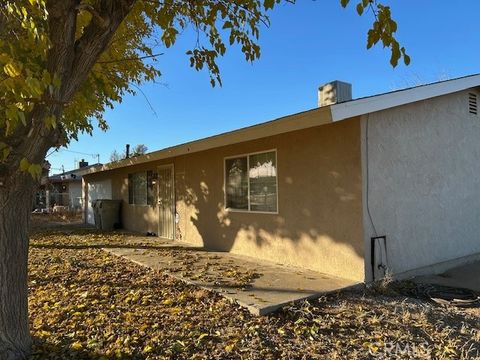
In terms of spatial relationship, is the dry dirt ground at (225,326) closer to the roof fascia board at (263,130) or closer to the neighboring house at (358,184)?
the neighboring house at (358,184)

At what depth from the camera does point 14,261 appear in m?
3.75

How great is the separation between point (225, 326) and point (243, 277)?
209cm

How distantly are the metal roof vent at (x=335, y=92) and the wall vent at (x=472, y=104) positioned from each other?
263 centimetres

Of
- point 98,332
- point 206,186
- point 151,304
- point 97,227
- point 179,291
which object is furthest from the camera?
point 97,227

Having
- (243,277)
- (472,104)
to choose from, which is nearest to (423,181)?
(472,104)

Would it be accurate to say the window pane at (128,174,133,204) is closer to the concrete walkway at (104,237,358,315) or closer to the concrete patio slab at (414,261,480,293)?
the concrete walkway at (104,237,358,315)

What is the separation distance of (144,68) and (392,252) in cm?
575

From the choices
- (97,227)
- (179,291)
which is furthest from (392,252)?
(97,227)

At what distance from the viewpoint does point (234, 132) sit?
7781 millimetres

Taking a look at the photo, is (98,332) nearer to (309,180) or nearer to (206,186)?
(309,180)

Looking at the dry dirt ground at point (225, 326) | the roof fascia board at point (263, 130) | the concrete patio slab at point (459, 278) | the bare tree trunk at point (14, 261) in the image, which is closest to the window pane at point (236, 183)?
the roof fascia board at point (263, 130)

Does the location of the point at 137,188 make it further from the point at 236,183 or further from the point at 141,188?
the point at 236,183

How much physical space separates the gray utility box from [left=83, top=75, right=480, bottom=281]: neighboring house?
7.26m

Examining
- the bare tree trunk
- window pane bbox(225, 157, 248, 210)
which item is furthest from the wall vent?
the bare tree trunk
